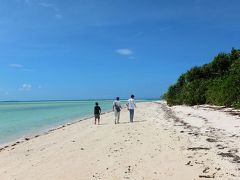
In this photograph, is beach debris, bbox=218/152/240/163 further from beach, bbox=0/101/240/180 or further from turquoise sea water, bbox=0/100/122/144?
turquoise sea water, bbox=0/100/122/144

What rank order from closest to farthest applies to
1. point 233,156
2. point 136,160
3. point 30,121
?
point 233,156, point 136,160, point 30,121

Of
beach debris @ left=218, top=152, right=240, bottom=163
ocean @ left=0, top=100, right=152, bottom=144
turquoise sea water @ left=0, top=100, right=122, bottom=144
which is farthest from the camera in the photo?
turquoise sea water @ left=0, top=100, right=122, bottom=144

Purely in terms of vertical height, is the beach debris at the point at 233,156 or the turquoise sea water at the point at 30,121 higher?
the beach debris at the point at 233,156

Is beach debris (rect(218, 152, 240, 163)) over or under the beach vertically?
over

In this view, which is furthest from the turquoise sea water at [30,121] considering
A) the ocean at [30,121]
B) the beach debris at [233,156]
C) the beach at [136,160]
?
the beach debris at [233,156]

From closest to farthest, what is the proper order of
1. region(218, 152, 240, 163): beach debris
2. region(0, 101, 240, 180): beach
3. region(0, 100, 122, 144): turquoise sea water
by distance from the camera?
region(0, 101, 240, 180): beach
region(218, 152, 240, 163): beach debris
region(0, 100, 122, 144): turquoise sea water

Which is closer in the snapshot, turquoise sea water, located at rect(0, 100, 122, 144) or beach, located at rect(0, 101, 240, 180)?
beach, located at rect(0, 101, 240, 180)

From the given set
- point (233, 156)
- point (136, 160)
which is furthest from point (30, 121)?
point (233, 156)

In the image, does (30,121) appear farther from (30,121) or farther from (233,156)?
(233,156)

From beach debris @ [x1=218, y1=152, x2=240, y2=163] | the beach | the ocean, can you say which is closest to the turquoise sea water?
the ocean

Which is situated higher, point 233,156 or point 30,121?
point 233,156

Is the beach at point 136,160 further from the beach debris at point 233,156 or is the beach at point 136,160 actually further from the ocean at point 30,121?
the ocean at point 30,121

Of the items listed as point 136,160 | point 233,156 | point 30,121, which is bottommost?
point 30,121

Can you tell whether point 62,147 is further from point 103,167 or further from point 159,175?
point 159,175
